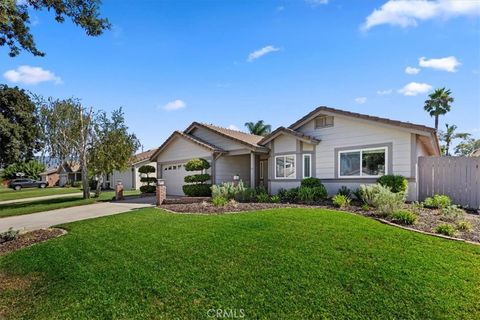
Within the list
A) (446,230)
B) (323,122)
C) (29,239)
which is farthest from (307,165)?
(29,239)

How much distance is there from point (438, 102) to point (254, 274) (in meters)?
39.1

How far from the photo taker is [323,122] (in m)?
14.8

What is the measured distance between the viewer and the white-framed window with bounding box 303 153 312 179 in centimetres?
1504

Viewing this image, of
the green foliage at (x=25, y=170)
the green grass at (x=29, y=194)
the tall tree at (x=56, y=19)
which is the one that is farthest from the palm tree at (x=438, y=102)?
the green foliage at (x=25, y=170)

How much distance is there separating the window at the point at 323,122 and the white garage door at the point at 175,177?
32.2 ft

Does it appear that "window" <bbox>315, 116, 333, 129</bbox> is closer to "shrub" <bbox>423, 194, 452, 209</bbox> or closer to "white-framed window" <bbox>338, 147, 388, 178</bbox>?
"white-framed window" <bbox>338, 147, 388, 178</bbox>

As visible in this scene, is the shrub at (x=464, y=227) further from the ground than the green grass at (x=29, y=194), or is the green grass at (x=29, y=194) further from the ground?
the shrub at (x=464, y=227)

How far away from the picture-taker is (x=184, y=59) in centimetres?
1423

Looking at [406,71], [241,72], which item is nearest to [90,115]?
[241,72]

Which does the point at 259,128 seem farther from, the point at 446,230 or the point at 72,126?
the point at 446,230

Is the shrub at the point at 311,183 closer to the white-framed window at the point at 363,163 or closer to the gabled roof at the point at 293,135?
the white-framed window at the point at 363,163
